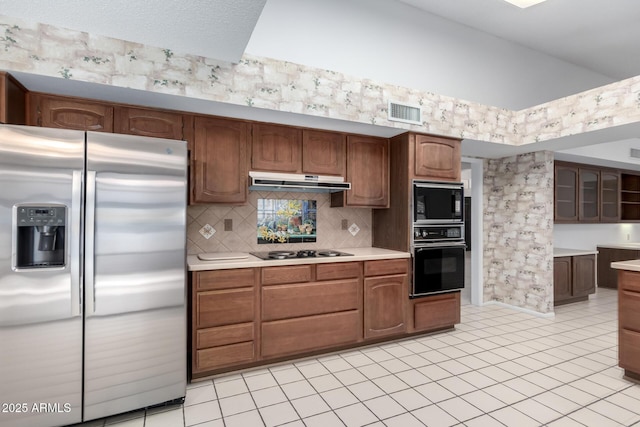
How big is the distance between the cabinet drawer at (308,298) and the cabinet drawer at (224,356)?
296 mm

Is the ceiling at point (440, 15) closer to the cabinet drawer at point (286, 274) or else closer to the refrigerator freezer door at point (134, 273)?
the refrigerator freezer door at point (134, 273)

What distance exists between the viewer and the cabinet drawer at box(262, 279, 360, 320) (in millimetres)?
2832

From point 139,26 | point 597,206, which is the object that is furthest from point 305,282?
point 597,206

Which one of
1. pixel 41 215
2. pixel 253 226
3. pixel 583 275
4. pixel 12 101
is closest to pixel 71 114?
pixel 12 101

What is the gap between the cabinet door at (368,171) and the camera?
3566 millimetres

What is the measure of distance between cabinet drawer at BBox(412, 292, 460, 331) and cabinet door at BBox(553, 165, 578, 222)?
2.57 m

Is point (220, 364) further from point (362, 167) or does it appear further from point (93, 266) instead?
point (362, 167)

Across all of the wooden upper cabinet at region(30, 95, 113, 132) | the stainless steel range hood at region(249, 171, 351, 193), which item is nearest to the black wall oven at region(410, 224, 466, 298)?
the stainless steel range hood at region(249, 171, 351, 193)

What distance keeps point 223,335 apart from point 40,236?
1433 millimetres

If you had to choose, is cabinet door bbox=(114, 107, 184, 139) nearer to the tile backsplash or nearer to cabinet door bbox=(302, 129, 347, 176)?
the tile backsplash

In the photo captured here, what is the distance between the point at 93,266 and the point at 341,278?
2.01 meters

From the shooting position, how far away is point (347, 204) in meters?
3.54

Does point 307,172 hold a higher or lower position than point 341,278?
higher

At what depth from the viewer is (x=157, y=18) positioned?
2.00 metres
